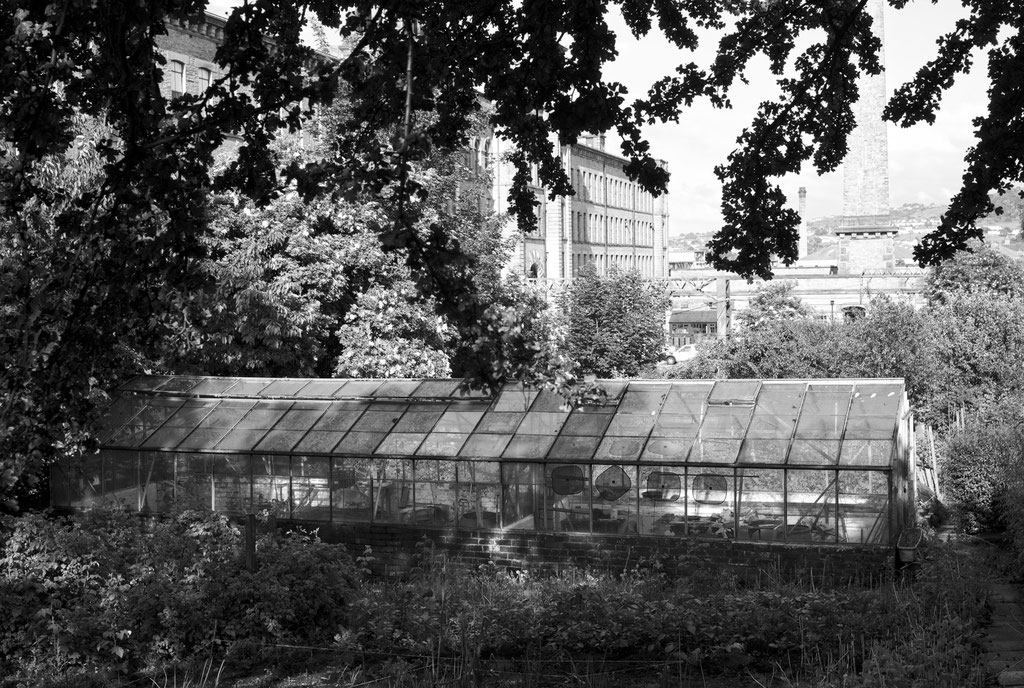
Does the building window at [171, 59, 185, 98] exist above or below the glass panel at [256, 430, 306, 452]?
above

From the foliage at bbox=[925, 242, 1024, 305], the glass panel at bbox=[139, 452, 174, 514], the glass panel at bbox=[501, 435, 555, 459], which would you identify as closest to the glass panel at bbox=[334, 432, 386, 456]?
the glass panel at bbox=[501, 435, 555, 459]

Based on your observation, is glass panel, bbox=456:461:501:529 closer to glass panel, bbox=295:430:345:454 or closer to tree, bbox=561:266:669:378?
glass panel, bbox=295:430:345:454

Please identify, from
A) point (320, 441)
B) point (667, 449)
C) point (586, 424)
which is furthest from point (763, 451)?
point (320, 441)

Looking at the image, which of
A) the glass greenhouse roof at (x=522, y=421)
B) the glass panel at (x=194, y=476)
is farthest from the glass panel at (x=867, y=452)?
the glass panel at (x=194, y=476)

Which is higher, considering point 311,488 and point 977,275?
point 977,275

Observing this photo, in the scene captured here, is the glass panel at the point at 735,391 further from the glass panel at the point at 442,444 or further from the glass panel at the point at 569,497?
the glass panel at the point at 442,444

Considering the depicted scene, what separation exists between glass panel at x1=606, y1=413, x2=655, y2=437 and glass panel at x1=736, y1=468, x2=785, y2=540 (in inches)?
74.6

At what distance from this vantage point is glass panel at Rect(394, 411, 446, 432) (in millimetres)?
18797

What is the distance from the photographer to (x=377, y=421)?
63.3 feet

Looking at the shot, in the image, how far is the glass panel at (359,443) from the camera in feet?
60.7

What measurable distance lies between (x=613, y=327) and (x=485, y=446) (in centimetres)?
2802

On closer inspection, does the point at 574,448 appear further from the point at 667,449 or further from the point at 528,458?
the point at 667,449

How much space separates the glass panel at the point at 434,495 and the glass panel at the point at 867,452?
21.3 feet

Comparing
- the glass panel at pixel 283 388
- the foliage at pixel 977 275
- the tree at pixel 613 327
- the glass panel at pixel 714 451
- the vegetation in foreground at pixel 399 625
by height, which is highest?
the foliage at pixel 977 275
